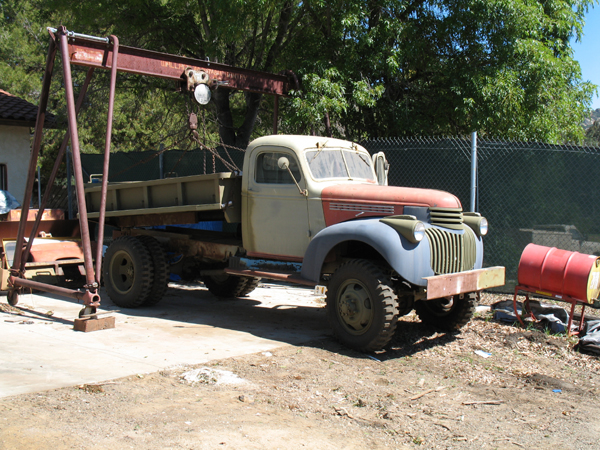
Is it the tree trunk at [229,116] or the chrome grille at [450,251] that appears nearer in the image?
the chrome grille at [450,251]

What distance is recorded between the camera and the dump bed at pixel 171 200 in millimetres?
7227

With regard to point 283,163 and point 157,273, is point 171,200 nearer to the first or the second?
point 157,273

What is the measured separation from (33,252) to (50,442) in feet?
17.9

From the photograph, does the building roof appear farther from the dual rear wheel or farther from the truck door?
the truck door

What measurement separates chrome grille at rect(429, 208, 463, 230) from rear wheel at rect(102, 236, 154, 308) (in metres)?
3.85

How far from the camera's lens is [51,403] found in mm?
4223

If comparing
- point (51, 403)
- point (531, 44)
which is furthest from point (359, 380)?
point (531, 44)

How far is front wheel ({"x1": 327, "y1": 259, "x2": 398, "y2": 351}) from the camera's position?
5645 millimetres

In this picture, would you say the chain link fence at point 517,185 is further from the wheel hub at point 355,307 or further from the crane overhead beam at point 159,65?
the wheel hub at point 355,307

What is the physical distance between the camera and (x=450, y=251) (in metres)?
5.99

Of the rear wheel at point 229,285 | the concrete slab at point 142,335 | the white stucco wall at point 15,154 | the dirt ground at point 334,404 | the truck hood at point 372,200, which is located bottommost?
the dirt ground at point 334,404

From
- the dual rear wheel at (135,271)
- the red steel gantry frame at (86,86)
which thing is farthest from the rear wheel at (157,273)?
the red steel gantry frame at (86,86)

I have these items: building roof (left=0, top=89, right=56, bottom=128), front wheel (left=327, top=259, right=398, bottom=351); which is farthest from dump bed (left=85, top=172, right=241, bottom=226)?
building roof (left=0, top=89, right=56, bottom=128)

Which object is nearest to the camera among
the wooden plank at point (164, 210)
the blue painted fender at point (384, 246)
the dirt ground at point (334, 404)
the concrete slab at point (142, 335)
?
the dirt ground at point (334, 404)
